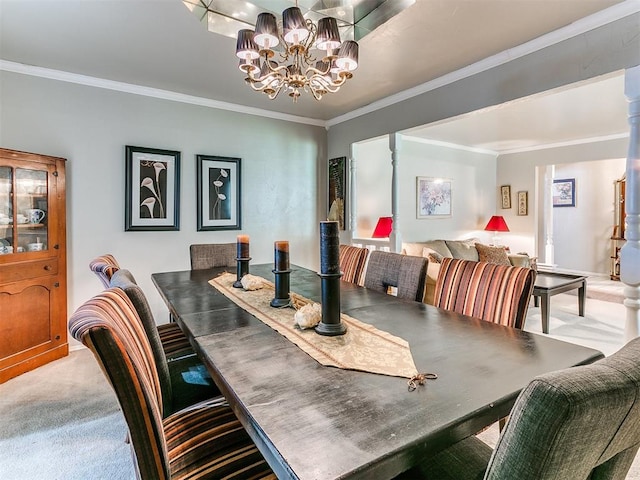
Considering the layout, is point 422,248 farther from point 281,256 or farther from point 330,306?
point 330,306

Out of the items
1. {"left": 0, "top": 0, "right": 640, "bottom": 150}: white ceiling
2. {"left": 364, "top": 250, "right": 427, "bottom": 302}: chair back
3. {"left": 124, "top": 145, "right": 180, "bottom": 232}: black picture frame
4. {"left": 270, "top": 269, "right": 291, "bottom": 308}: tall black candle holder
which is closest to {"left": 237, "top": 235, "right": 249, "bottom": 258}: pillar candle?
{"left": 270, "top": 269, "right": 291, "bottom": 308}: tall black candle holder

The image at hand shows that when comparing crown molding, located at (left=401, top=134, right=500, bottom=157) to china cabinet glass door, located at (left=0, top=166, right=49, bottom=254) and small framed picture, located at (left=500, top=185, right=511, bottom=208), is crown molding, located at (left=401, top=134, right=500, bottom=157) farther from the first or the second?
china cabinet glass door, located at (left=0, top=166, right=49, bottom=254)

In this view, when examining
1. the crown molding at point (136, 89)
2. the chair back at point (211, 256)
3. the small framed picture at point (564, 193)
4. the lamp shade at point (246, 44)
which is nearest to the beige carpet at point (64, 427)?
the chair back at point (211, 256)

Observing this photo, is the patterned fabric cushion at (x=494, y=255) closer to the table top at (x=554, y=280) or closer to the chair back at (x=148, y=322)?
the table top at (x=554, y=280)

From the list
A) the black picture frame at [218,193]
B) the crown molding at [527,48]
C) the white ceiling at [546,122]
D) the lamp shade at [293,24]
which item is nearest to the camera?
the lamp shade at [293,24]

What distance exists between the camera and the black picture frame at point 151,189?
11.1 feet

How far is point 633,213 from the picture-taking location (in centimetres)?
219

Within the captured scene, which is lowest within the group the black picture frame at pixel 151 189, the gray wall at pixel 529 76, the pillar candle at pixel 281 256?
the pillar candle at pixel 281 256

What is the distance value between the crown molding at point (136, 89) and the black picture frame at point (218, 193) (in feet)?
1.88

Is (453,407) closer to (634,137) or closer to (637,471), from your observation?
(637,471)

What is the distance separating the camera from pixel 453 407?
815mm

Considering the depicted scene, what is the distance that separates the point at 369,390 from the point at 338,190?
12.3 feet

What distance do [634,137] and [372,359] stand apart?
2.31m

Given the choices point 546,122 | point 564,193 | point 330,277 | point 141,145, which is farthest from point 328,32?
point 564,193
